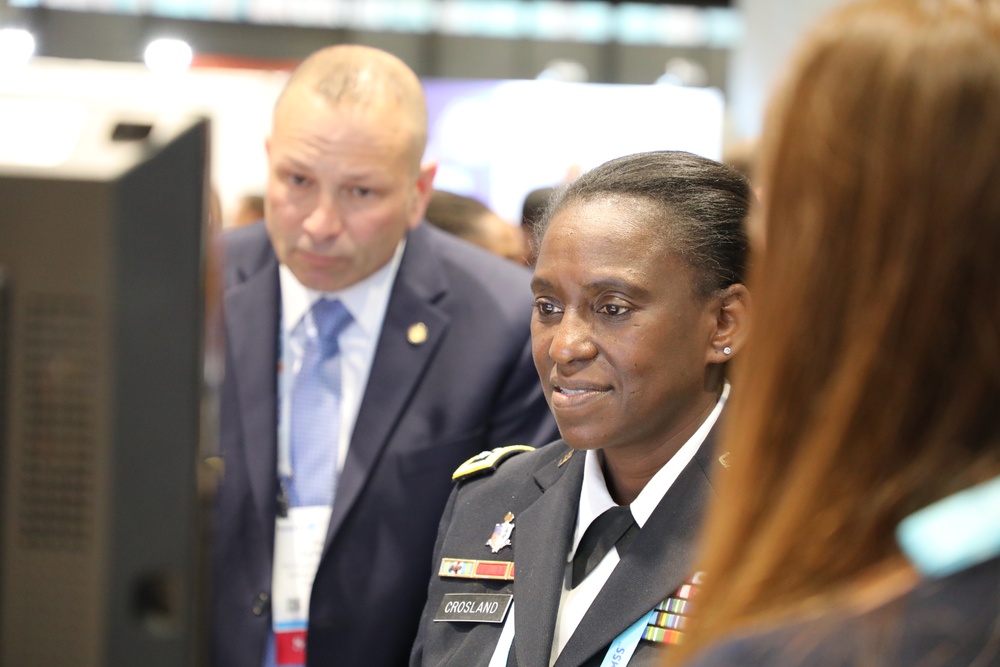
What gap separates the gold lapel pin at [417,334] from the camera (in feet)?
7.82

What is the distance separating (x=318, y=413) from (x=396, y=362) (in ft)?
0.61

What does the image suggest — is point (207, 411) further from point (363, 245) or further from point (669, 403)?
point (363, 245)

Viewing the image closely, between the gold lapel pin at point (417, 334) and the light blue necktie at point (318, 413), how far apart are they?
0.14 metres

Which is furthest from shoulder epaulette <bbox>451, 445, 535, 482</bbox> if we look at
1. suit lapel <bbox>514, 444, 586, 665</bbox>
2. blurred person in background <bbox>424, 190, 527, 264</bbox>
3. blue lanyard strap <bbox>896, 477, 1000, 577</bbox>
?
blurred person in background <bbox>424, 190, 527, 264</bbox>

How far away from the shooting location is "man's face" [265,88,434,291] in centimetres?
240

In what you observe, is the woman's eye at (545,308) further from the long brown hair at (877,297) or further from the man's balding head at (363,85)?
the long brown hair at (877,297)

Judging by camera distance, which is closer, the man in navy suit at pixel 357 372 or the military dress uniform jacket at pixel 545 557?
the military dress uniform jacket at pixel 545 557

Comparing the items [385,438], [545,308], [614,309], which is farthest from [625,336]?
[385,438]

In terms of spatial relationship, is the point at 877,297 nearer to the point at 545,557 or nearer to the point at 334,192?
the point at 545,557

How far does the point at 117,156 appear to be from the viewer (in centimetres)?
78

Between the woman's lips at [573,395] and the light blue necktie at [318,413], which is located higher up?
the woman's lips at [573,395]

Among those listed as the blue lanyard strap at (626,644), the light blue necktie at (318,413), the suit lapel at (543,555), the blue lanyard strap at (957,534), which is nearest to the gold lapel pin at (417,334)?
the light blue necktie at (318,413)

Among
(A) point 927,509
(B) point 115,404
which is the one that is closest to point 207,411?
(B) point 115,404

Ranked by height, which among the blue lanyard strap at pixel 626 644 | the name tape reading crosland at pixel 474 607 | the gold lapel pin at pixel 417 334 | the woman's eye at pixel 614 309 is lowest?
the name tape reading crosland at pixel 474 607
